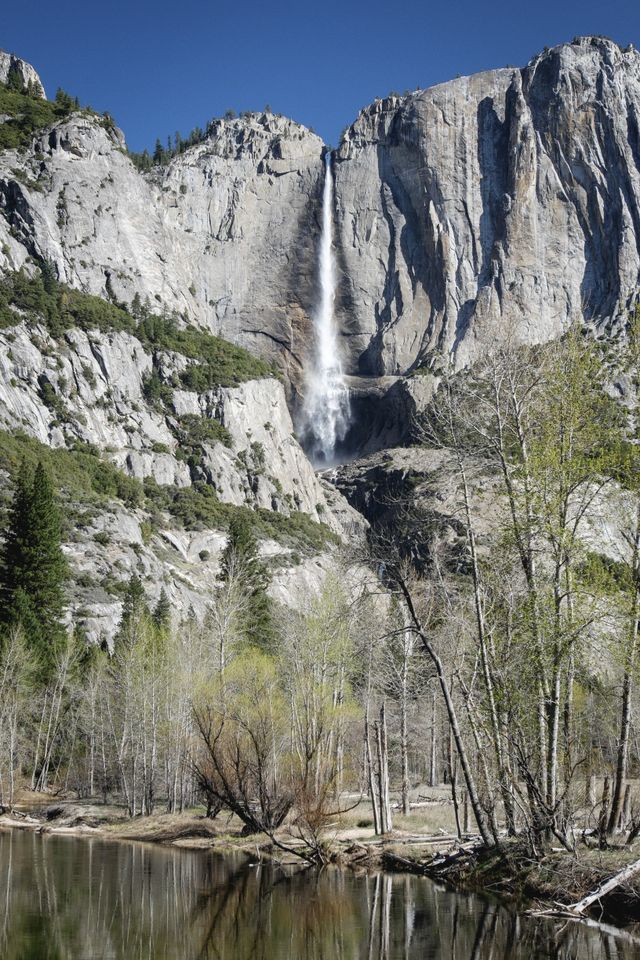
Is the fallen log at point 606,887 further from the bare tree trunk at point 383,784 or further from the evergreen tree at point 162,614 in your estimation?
the evergreen tree at point 162,614

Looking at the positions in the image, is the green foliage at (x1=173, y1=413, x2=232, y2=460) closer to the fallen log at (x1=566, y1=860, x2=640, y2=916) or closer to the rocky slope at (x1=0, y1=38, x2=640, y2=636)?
the rocky slope at (x1=0, y1=38, x2=640, y2=636)

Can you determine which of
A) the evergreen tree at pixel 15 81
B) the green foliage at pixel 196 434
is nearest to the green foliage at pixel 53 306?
the green foliage at pixel 196 434

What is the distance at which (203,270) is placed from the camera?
15438 cm

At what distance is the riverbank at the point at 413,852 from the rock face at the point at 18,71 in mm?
155560

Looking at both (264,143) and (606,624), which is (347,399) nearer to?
(264,143)

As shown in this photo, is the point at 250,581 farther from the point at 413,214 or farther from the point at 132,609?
the point at 413,214

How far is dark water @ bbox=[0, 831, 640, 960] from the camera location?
16.4 meters

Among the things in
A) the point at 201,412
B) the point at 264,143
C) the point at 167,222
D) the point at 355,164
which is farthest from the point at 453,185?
the point at 201,412

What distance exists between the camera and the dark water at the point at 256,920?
16.4 meters

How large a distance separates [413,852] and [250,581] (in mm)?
39397

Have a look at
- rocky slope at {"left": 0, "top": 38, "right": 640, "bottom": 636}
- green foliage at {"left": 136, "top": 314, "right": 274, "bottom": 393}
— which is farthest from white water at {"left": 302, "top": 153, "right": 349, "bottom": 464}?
green foliage at {"left": 136, "top": 314, "right": 274, "bottom": 393}

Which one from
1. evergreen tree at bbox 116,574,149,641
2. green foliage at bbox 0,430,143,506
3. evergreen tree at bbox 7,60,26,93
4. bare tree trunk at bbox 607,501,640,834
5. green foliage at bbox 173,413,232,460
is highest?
evergreen tree at bbox 7,60,26,93

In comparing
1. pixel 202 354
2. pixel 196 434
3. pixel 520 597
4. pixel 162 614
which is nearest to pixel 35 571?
pixel 162 614

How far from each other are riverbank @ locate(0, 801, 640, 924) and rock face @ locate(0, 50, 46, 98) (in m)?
156
